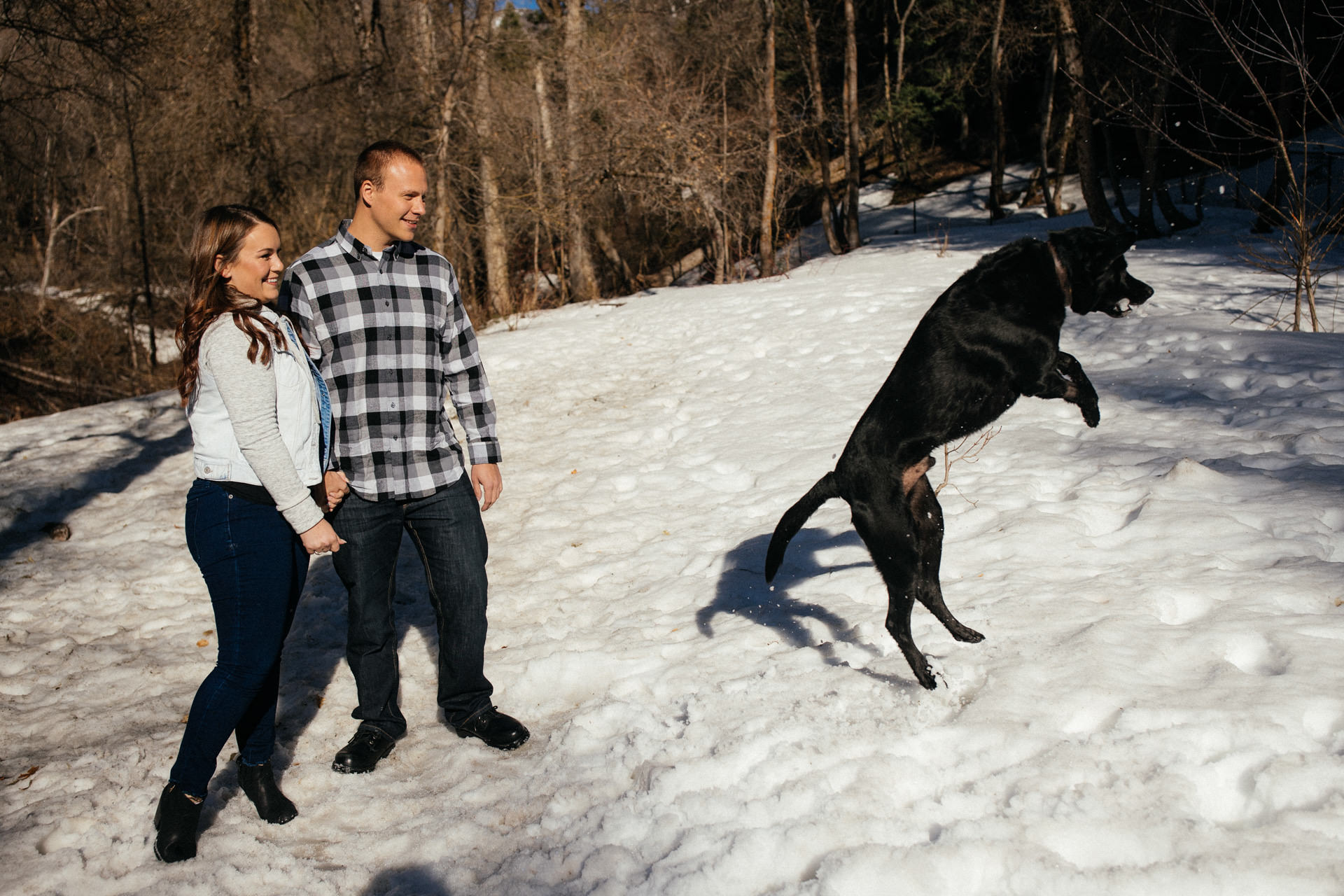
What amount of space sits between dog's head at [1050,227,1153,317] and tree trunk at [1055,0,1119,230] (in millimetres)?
11662

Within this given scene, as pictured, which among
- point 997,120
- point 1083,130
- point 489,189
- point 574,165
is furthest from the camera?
point 997,120

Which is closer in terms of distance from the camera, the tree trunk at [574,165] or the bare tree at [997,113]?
the tree trunk at [574,165]

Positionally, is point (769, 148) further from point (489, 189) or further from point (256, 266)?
point (256, 266)

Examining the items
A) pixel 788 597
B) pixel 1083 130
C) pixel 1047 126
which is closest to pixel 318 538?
pixel 788 597

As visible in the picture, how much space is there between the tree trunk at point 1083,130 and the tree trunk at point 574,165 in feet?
26.5

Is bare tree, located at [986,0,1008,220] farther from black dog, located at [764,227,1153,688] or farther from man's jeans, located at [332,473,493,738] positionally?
man's jeans, located at [332,473,493,738]

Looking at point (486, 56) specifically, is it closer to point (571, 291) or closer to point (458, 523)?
point (571, 291)

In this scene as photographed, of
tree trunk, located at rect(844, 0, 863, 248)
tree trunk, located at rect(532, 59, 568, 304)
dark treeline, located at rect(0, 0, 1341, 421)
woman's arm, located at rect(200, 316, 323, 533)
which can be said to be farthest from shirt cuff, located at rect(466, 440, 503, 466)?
tree trunk, located at rect(844, 0, 863, 248)

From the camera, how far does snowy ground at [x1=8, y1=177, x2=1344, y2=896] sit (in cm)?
224

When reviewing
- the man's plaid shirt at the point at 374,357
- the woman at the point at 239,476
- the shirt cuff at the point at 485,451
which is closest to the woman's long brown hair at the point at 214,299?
the woman at the point at 239,476

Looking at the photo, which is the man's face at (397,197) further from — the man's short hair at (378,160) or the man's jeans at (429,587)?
the man's jeans at (429,587)

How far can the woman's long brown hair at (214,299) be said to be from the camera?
7.74ft

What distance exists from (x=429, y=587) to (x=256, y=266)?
4.04 ft

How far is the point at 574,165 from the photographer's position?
1484 centimetres
